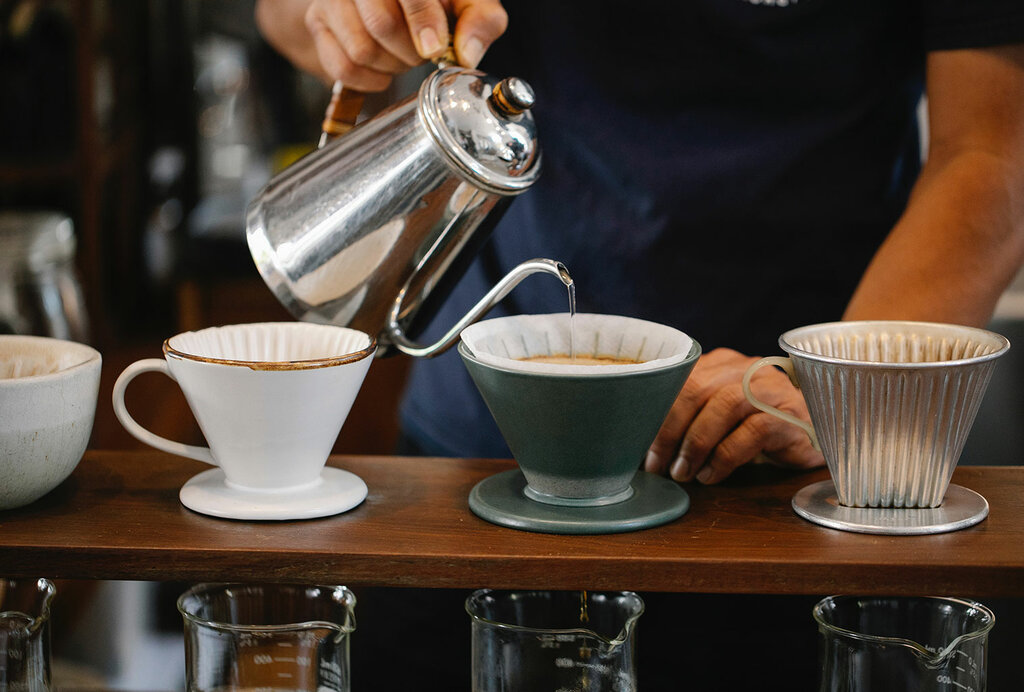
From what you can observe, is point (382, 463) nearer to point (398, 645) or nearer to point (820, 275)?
point (398, 645)

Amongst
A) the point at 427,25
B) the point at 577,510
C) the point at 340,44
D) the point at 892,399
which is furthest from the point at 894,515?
the point at 340,44

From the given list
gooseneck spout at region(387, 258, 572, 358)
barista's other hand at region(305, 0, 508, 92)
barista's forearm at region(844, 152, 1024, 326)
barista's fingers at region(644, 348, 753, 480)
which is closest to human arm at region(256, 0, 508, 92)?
barista's other hand at region(305, 0, 508, 92)

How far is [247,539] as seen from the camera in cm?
75

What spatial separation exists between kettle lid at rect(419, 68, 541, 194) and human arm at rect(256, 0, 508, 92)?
5 cm

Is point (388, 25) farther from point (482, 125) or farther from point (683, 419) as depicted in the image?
point (683, 419)

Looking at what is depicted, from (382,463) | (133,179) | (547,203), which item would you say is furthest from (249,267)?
(382,463)

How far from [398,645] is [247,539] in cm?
56

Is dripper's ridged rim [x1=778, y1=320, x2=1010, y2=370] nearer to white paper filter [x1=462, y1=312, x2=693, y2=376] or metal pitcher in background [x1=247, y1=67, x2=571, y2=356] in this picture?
white paper filter [x1=462, y1=312, x2=693, y2=376]

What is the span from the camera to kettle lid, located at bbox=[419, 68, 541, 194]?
34.3 inches

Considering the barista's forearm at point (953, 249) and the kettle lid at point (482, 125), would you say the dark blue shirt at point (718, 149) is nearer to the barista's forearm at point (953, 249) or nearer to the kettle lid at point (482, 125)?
the barista's forearm at point (953, 249)

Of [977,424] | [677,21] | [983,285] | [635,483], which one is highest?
[677,21]

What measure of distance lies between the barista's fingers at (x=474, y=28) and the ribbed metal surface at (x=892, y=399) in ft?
1.23

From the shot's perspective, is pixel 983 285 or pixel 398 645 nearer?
pixel 983 285

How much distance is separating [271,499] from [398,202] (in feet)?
0.87
